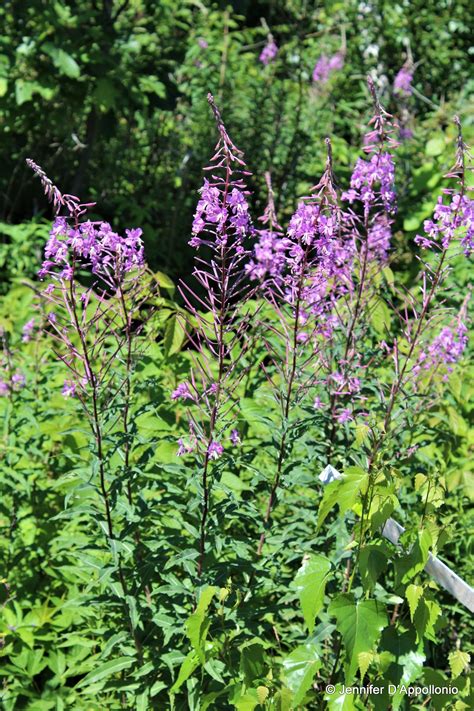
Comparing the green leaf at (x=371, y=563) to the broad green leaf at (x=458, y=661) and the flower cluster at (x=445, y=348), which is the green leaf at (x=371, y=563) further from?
the flower cluster at (x=445, y=348)

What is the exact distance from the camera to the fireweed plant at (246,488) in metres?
2.13

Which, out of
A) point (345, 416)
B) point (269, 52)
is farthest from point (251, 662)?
point (269, 52)

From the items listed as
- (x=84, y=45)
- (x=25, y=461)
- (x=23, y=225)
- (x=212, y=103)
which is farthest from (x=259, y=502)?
(x=84, y=45)

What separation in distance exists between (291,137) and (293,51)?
1.89 metres

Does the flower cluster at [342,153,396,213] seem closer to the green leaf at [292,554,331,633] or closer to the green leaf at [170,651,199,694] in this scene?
the green leaf at [292,554,331,633]

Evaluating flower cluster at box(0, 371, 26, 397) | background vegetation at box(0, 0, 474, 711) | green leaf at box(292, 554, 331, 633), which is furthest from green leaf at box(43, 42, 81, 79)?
green leaf at box(292, 554, 331, 633)

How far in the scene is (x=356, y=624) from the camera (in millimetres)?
2043

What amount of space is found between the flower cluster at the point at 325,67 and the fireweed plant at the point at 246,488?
14.7 feet

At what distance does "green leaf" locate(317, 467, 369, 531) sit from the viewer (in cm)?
207

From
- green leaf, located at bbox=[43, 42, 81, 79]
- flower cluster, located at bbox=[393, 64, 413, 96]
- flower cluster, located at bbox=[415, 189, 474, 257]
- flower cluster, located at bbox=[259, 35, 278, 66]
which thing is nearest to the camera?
flower cluster, located at bbox=[415, 189, 474, 257]

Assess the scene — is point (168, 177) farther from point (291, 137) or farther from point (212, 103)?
point (212, 103)

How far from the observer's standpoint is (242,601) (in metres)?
2.53

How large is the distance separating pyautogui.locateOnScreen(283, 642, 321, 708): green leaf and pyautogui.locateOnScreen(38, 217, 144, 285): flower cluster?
112cm

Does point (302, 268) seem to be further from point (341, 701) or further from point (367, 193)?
point (341, 701)
